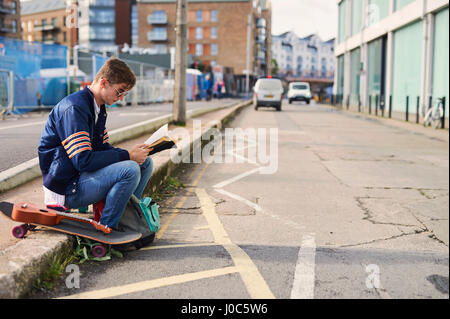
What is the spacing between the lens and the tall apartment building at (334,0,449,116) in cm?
2180

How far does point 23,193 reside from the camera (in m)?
5.25

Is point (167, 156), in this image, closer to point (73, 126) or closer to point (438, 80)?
point (73, 126)

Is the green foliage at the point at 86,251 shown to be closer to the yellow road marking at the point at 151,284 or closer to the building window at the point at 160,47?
the yellow road marking at the point at 151,284

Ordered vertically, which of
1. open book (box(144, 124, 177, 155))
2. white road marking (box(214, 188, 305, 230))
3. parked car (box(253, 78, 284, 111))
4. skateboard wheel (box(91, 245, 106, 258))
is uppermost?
parked car (box(253, 78, 284, 111))

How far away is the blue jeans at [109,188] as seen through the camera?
3842 millimetres

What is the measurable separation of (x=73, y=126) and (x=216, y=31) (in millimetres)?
83882

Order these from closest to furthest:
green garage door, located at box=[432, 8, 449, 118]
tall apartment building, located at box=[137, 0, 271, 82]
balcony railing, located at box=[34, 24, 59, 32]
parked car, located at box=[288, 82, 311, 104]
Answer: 1. green garage door, located at box=[432, 8, 449, 118]
2. parked car, located at box=[288, 82, 311, 104]
3. tall apartment building, located at box=[137, 0, 271, 82]
4. balcony railing, located at box=[34, 24, 59, 32]

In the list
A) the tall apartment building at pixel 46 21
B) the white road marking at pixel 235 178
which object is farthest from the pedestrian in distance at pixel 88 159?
the tall apartment building at pixel 46 21

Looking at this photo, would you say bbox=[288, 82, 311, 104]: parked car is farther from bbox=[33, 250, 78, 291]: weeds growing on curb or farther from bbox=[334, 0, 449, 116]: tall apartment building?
bbox=[33, 250, 78, 291]: weeds growing on curb

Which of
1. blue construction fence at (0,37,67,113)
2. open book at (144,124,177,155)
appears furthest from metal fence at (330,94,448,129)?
open book at (144,124,177,155)

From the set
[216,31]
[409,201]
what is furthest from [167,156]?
[216,31]

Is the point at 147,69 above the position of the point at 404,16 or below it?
below

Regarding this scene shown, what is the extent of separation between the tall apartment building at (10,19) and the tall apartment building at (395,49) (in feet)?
156

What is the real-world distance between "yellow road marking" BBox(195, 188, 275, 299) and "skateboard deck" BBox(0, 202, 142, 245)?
756 millimetres
